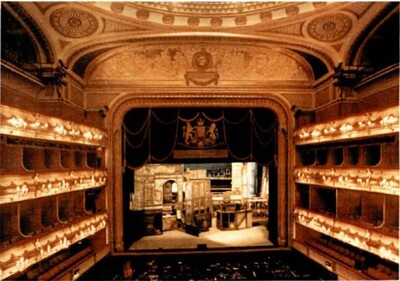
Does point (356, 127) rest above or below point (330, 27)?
below

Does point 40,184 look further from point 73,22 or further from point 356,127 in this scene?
point 356,127

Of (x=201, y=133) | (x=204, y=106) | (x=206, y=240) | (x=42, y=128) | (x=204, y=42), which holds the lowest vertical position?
(x=206, y=240)

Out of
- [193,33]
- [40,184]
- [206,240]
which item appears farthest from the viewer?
[206,240]

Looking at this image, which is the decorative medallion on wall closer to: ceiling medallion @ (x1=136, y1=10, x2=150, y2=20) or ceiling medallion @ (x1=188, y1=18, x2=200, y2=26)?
ceiling medallion @ (x1=188, y1=18, x2=200, y2=26)

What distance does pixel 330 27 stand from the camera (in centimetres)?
757

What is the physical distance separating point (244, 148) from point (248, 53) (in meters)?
2.84

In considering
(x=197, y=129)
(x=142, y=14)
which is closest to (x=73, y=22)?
(x=142, y=14)

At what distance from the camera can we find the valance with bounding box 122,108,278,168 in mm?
9500

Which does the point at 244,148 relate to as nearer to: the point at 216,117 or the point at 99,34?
the point at 216,117

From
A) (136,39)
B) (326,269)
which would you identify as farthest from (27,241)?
(326,269)

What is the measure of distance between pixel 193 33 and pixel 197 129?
295 centimetres

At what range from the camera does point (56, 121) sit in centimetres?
603

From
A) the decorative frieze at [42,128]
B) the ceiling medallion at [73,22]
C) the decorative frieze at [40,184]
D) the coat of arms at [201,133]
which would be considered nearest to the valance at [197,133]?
the coat of arms at [201,133]

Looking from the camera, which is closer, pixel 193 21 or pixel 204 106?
pixel 193 21
